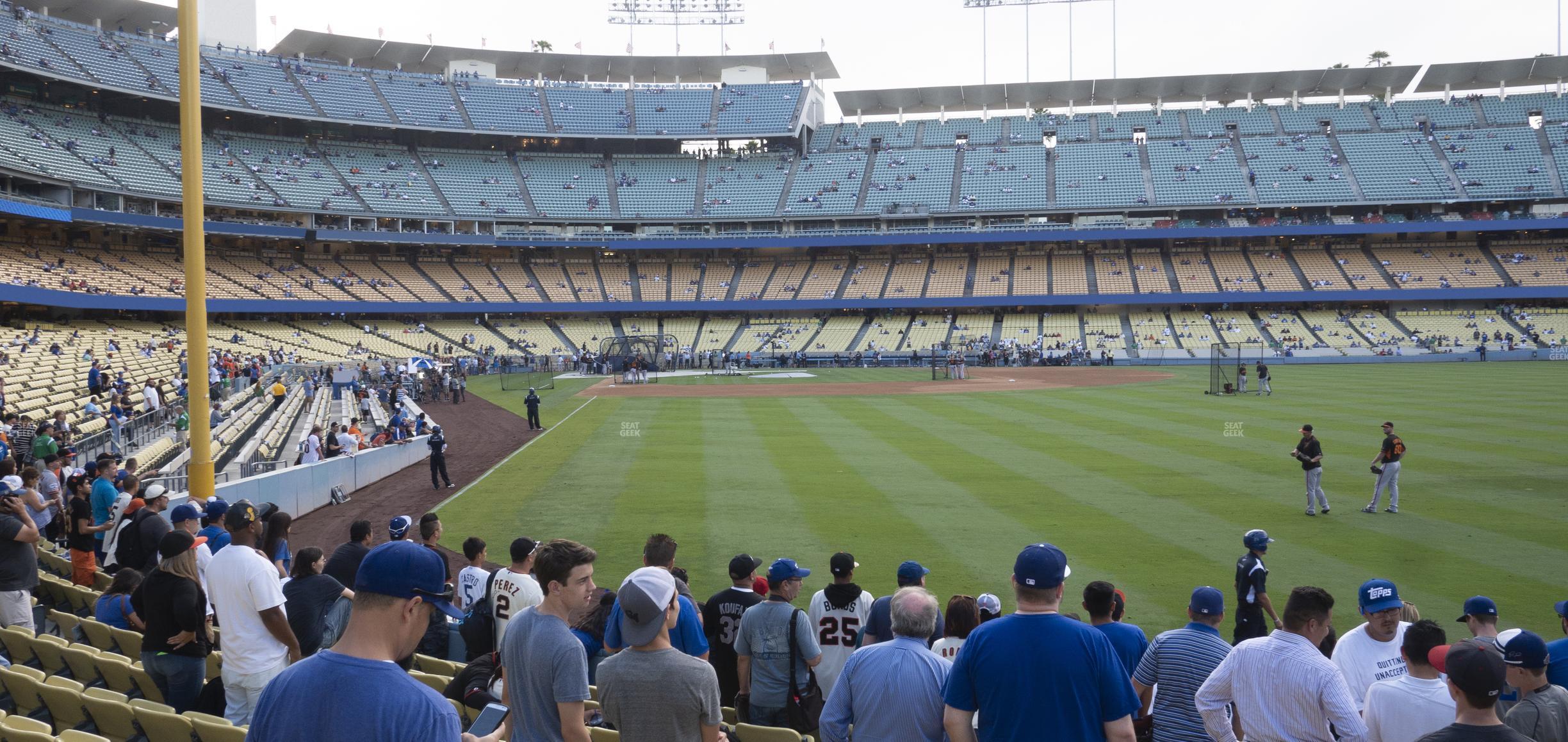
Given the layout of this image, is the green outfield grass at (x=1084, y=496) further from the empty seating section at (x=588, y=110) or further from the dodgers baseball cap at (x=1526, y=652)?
the empty seating section at (x=588, y=110)

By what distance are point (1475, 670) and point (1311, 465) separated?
Answer: 12.9 metres

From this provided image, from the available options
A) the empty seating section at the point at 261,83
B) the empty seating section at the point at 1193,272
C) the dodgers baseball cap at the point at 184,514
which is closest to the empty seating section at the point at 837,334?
the empty seating section at the point at 1193,272

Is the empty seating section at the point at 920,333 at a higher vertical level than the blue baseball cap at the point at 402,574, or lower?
higher

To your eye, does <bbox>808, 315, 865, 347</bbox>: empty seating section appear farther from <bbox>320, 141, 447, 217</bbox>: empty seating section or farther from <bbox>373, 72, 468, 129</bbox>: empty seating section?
<bbox>373, 72, 468, 129</bbox>: empty seating section

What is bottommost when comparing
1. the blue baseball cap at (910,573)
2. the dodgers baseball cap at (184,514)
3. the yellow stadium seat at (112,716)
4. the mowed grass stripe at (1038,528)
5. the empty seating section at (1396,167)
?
the mowed grass stripe at (1038,528)

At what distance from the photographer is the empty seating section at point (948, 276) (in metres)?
72.8

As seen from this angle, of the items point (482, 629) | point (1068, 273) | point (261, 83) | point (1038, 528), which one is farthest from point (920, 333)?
point (482, 629)

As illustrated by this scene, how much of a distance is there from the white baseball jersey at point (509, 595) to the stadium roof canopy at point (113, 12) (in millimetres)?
77643

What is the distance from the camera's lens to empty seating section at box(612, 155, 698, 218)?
257 feet

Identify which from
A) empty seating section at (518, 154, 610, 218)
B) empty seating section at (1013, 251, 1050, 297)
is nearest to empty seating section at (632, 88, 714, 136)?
empty seating section at (518, 154, 610, 218)

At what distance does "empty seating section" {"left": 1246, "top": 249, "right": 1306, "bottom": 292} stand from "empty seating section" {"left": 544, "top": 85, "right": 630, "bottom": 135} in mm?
51929

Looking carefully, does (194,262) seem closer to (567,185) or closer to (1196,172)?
(567,185)

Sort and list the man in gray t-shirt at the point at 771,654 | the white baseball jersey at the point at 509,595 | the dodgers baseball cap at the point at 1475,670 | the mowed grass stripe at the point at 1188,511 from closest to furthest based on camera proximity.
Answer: the dodgers baseball cap at the point at 1475,670 → the man in gray t-shirt at the point at 771,654 → the white baseball jersey at the point at 509,595 → the mowed grass stripe at the point at 1188,511

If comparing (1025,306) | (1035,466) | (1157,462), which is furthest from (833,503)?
(1025,306)
